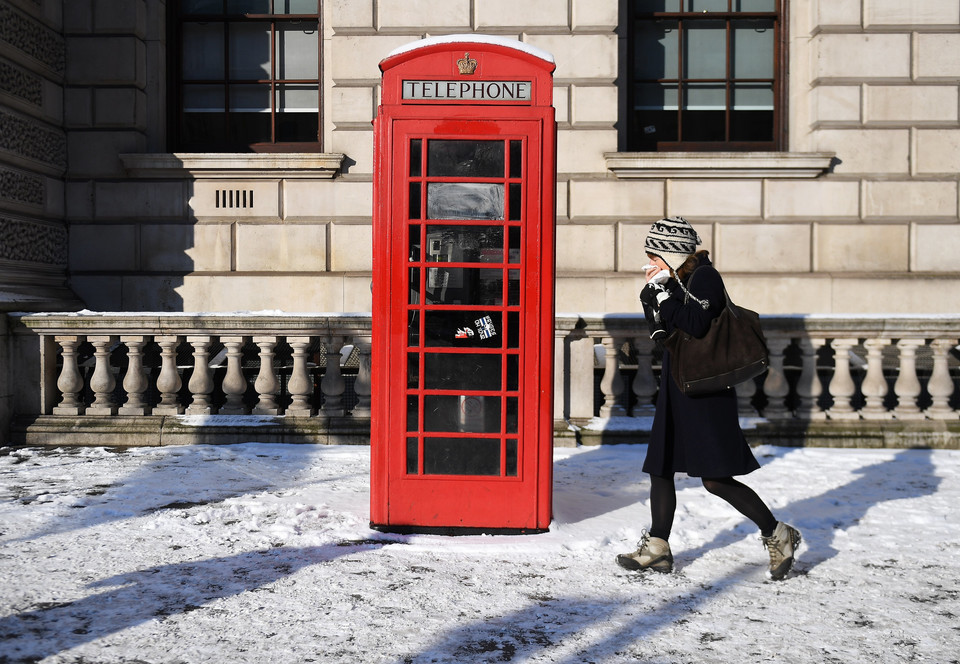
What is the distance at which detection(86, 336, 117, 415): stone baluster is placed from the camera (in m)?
7.09

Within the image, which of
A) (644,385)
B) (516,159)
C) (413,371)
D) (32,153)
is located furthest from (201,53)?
(413,371)

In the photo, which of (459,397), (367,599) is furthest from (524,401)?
(367,599)

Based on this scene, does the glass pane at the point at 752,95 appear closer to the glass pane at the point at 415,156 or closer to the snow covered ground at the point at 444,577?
the snow covered ground at the point at 444,577

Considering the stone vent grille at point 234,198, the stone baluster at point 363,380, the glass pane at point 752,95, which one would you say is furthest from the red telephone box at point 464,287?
the glass pane at point 752,95

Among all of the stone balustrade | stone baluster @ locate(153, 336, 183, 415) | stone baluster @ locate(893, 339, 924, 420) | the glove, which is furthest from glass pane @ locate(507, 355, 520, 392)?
stone baluster @ locate(893, 339, 924, 420)

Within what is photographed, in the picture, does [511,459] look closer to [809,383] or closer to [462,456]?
[462,456]

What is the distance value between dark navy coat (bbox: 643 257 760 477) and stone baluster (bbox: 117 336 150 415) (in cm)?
467

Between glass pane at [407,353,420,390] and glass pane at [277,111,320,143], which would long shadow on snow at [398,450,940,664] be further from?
glass pane at [277,111,320,143]

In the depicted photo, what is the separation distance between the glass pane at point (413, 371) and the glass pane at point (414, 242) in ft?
1.66

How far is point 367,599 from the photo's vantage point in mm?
3600

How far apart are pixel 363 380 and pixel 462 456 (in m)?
2.53

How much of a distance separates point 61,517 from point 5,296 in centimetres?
404

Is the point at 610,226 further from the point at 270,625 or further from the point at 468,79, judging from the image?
the point at 270,625

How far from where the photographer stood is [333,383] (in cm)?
700
